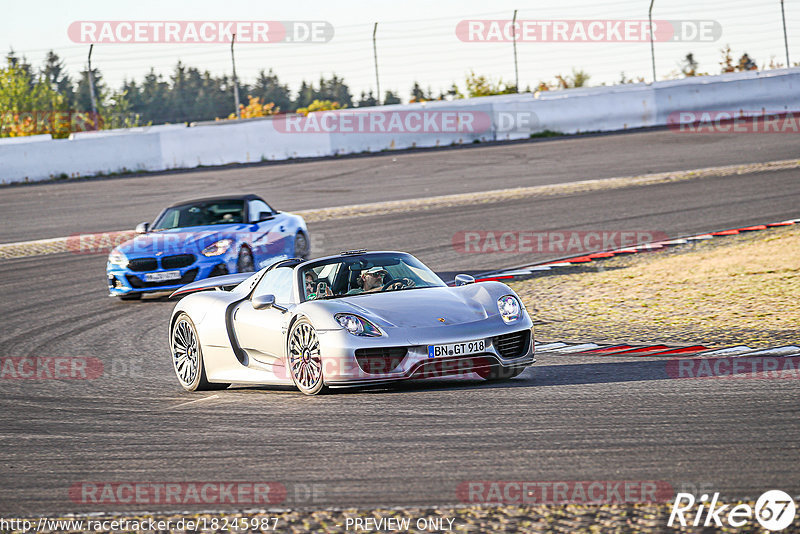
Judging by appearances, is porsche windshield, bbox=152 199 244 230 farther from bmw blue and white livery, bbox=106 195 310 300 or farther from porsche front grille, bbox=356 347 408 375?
porsche front grille, bbox=356 347 408 375

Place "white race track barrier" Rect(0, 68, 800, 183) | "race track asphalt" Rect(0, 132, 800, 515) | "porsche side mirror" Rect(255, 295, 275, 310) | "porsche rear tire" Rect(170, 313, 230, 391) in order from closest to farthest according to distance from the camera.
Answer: "race track asphalt" Rect(0, 132, 800, 515) → "porsche side mirror" Rect(255, 295, 275, 310) → "porsche rear tire" Rect(170, 313, 230, 391) → "white race track barrier" Rect(0, 68, 800, 183)

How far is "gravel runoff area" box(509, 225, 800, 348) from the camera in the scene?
10258 millimetres

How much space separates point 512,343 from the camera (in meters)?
7.94

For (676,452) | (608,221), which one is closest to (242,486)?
(676,452)

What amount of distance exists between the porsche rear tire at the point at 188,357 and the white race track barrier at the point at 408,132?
19.8 metres

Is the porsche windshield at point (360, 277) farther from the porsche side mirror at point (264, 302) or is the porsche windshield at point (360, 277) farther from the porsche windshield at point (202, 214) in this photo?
the porsche windshield at point (202, 214)

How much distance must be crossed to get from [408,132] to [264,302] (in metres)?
22.1

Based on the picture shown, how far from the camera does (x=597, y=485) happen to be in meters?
4.97

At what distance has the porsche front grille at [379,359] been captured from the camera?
24.9 feet

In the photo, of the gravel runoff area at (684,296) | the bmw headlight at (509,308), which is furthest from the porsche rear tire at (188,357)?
the gravel runoff area at (684,296)

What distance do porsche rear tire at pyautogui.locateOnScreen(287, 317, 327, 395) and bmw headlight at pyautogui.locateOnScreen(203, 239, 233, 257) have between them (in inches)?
269

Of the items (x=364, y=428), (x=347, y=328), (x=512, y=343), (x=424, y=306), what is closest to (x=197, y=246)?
(x=424, y=306)

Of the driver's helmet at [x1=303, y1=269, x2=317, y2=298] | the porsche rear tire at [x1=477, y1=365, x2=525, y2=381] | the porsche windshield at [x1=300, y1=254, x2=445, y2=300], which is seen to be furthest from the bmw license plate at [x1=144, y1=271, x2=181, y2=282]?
the porsche rear tire at [x1=477, y1=365, x2=525, y2=381]

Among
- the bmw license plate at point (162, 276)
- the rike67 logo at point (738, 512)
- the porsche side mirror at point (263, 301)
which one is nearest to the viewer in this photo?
the rike67 logo at point (738, 512)
